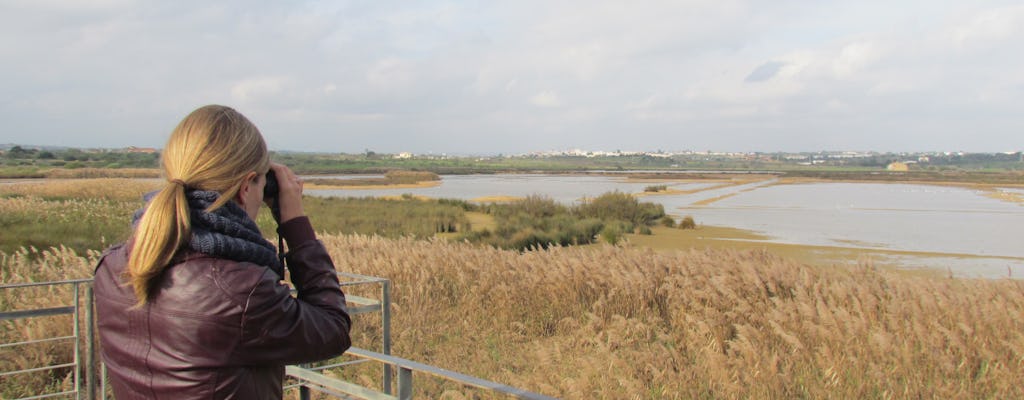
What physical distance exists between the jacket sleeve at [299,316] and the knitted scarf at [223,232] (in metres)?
0.08

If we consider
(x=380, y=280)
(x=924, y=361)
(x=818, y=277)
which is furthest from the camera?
(x=818, y=277)

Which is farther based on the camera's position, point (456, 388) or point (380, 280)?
point (456, 388)

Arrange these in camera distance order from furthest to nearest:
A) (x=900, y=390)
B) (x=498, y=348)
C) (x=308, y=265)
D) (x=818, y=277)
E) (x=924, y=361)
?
(x=818, y=277) < (x=498, y=348) < (x=924, y=361) < (x=900, y=390) < (x=308, y=265)

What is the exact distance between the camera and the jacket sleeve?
1.56 metres

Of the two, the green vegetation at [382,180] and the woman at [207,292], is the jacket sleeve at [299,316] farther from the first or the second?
the green vegetation at [382,180]

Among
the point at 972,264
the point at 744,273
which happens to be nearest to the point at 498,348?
the point at 744,273

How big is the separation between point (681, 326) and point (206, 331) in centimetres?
667

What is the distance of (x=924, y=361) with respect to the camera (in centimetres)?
579

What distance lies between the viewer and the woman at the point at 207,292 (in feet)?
5.06

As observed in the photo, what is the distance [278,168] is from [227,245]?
0.33 metres

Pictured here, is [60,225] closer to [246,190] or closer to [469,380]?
[469,380]

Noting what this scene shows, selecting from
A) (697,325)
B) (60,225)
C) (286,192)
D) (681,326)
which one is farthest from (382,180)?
(286,192)

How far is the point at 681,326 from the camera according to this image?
7.65 metres

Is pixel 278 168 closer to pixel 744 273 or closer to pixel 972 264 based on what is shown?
pixel 744 273
